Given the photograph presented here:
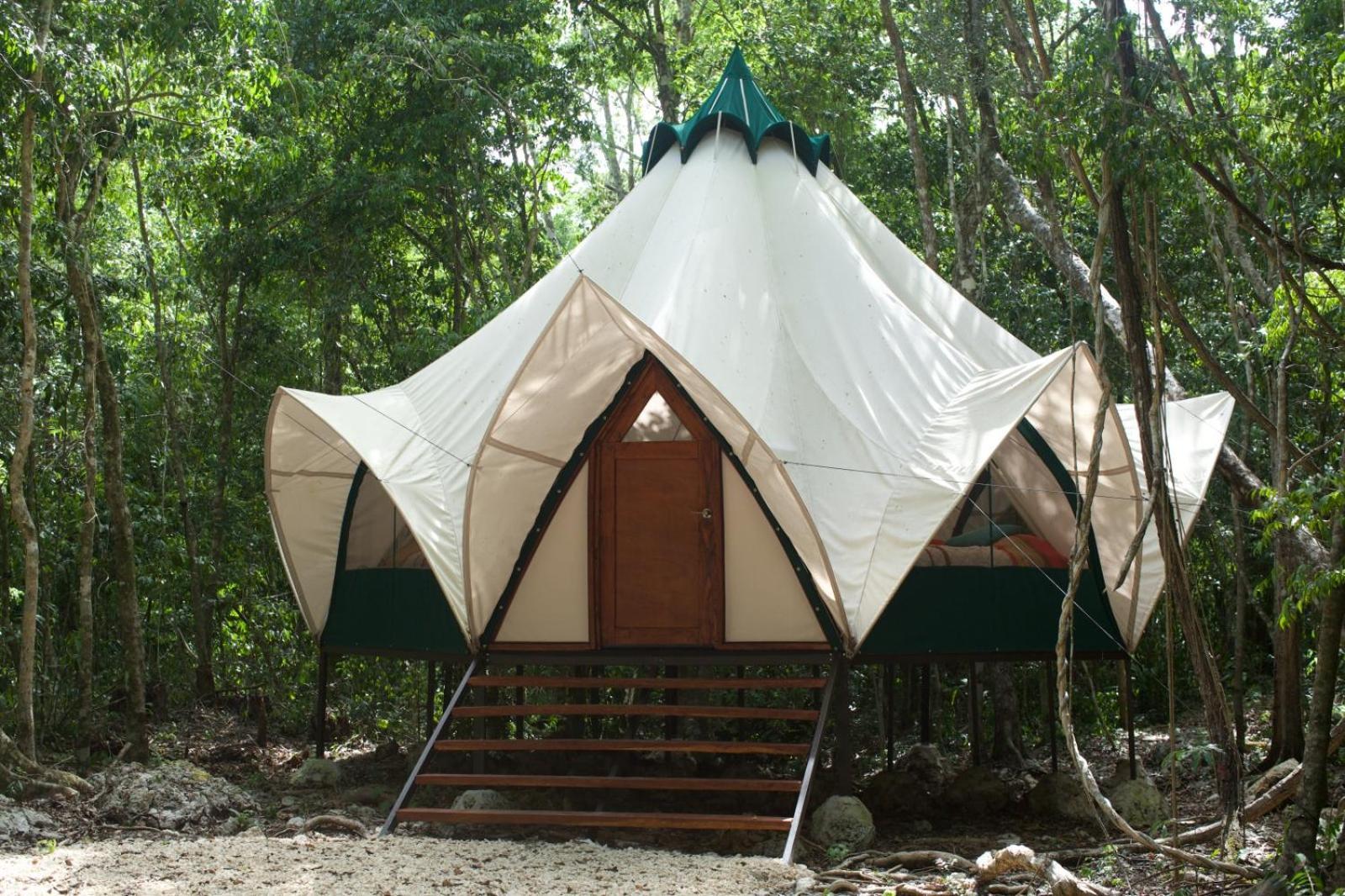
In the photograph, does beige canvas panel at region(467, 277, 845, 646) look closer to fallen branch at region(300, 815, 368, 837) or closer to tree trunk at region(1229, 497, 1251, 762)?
fallen branch at region(300, 815, 368, 837)

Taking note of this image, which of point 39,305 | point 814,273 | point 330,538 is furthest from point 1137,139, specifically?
point 39,305

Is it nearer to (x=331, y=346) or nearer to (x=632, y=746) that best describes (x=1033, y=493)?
(x=632, y=746)

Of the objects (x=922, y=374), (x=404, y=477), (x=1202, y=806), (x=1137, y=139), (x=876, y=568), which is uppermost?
(x=1137, y=139)

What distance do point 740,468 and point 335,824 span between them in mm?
2900

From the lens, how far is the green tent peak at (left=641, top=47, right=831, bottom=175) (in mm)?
9375

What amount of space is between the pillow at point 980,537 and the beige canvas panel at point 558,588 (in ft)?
7.23

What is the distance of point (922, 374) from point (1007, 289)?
536 cm

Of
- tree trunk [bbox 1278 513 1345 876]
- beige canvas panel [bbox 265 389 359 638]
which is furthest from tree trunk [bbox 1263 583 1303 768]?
beige canvas panel [bbox 265 389 359 638]

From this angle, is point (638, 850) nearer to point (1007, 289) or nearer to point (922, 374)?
point (922, 374)

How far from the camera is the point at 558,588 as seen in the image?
25.0ft

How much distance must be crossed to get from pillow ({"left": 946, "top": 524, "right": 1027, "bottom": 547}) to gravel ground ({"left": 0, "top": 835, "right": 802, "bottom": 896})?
2.78 meters

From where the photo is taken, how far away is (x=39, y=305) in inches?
340

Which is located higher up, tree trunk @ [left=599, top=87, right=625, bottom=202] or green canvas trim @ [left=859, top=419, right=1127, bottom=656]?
tree trunk @ [left=599, top=87, right=625, bottom=202]

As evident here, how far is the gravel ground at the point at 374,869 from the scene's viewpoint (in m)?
4.87
